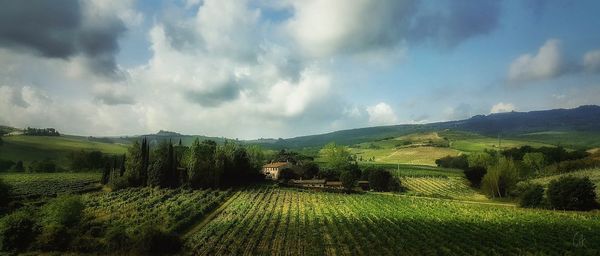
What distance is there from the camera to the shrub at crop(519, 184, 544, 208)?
7244cm

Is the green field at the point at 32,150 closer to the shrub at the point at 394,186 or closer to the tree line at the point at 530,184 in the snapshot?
the shrub at the point at 394,186

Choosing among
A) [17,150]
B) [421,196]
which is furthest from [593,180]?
[17,150]

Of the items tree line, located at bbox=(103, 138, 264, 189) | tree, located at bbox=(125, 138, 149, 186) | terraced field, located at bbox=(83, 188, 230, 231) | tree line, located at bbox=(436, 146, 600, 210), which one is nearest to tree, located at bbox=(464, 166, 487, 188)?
tree line, located at bbox=(436, 146, 600, 210)

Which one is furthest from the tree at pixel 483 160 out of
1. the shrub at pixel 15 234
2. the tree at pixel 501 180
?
the shrub at pixel 15 234

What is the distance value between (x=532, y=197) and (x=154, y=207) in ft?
216

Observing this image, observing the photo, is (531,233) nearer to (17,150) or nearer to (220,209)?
(220,209)

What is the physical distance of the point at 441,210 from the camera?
69812 mm

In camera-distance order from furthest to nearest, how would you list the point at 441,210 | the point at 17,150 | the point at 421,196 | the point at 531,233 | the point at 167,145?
1. the point at 17,150
2. the point at 167,145
3. the point at 421,196
4. the point at 441,210
5. the point at 531,233

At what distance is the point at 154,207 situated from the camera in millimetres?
68125

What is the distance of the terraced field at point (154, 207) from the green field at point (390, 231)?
13.5 ft

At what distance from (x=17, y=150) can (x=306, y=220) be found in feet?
518

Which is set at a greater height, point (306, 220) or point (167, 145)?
point (167, 145)

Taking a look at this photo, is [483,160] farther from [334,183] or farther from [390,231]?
[390,231]

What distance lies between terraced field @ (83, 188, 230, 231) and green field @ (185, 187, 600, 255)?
4106 mm
